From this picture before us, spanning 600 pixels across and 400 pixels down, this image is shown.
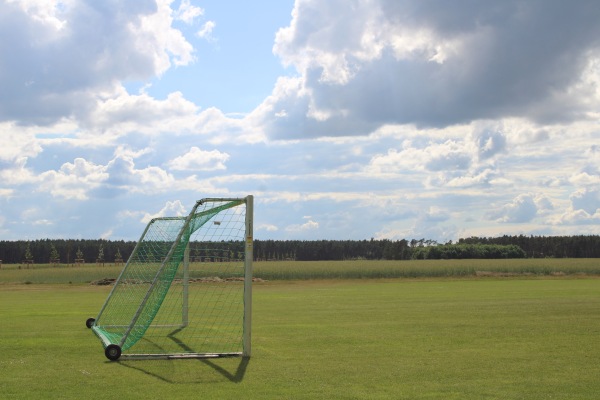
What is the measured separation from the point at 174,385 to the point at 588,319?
44.7 ft

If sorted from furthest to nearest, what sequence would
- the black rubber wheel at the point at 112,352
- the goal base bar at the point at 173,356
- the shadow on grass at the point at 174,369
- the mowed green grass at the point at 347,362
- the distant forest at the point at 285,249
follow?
the distant forest at the point at 285,249
the goal base bar at the point at 173,356
the black rubber wheel at the point at 112,352
the shadow on grass at the point at 174,369
the mowed green grass at the point at 347,362

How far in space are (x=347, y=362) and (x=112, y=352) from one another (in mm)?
4373

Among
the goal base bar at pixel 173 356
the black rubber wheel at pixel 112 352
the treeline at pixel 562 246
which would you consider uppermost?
the treeline at pixel 562 246

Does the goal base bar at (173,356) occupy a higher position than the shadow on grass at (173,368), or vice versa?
the goal base bar at (173,356)

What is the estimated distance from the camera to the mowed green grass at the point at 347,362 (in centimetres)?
1010

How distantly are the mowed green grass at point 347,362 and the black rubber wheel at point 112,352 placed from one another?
12 centimetres

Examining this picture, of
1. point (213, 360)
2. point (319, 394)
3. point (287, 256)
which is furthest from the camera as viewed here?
point (287, 256)

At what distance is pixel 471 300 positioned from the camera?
2838 cm

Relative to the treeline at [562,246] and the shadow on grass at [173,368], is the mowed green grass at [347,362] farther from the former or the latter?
the treeline at [562,246]

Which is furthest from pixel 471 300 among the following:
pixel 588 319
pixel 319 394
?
pixel 319 394

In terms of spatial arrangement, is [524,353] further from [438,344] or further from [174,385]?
[174,385]

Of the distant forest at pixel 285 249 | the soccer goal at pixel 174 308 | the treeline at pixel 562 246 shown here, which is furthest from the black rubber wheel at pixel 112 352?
the treeline at pixel 562 246

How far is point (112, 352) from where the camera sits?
12961 millimetres

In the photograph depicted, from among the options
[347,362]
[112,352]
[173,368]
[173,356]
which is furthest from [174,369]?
[347,362]
